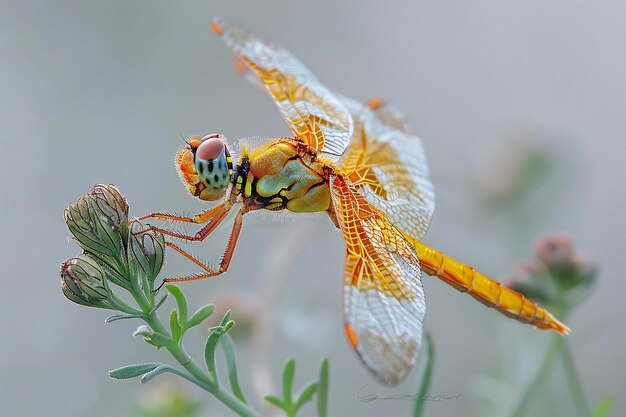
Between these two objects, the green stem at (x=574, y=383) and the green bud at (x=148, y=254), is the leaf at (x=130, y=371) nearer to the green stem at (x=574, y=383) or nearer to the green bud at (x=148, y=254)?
the green bud at (x=148, y=254)

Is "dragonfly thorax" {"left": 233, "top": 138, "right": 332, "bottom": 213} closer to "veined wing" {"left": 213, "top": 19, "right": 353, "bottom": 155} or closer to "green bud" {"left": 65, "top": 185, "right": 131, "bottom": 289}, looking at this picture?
"veined wing" {"left": 213, "top": 19, "right": 353, "bottom": 155}

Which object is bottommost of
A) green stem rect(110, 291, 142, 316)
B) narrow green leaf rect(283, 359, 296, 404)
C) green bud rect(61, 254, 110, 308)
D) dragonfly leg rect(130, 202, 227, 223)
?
narrow green leaf rect(283, 359, 296, 404)

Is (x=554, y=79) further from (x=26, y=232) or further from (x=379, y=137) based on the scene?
(x=379, y=137)

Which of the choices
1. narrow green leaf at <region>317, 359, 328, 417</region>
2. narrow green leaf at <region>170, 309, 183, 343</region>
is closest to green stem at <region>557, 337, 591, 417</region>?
narrow green leaf at <region>317, 359, 328, 417</region>

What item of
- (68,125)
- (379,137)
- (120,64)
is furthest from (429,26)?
(379,137)

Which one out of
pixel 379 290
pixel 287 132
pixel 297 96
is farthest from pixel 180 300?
pixel 287 132

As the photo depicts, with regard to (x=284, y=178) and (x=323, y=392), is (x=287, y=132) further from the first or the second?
(x=323, y=392)
